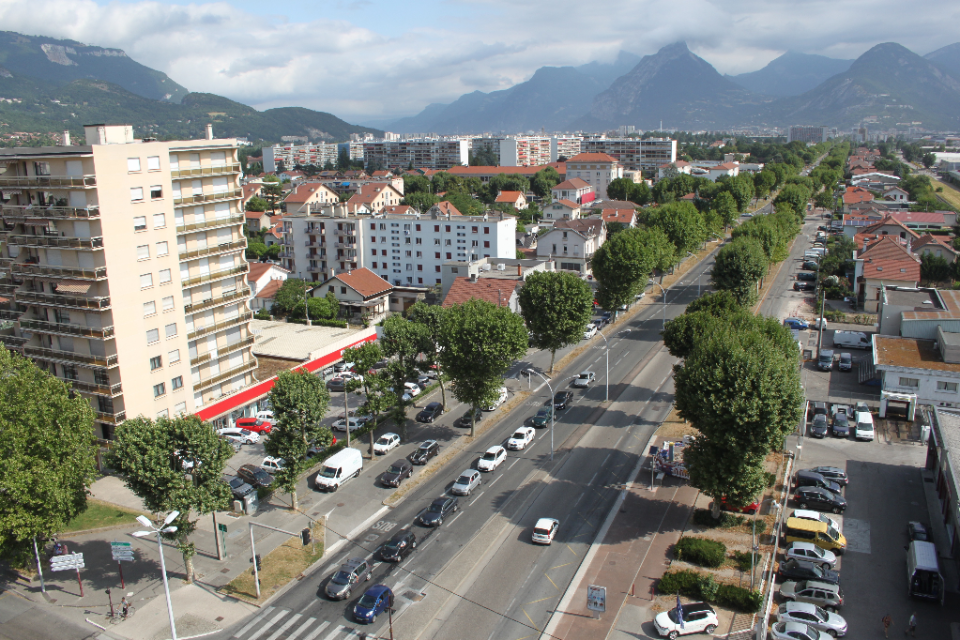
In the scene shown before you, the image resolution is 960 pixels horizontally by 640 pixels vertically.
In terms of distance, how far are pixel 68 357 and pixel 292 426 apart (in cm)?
1963

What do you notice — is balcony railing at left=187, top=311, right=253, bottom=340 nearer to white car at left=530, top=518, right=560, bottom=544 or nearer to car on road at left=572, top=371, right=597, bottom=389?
car on road at left=572, top=371, right=597, bottom=389

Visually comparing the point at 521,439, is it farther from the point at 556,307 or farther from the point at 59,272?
the point at 59,272

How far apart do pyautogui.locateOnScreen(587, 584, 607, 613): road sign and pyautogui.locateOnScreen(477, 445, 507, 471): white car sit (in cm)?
1572

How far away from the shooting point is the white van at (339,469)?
43.1 meters

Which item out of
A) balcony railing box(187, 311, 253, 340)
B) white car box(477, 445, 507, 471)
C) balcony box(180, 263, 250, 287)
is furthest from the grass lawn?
white car box(477, 445, 507, 471)

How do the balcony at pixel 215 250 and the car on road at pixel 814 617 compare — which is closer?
the car on road at pixel 814 617

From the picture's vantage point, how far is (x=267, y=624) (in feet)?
99.6

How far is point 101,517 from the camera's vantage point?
133ft

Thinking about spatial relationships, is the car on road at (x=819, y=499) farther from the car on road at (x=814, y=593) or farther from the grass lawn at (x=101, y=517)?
the grass lawn at (x=101, y=517)

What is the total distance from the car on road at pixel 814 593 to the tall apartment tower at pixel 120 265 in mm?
42591

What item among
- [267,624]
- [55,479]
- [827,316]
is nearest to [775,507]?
[267,624]

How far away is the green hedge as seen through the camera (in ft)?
111

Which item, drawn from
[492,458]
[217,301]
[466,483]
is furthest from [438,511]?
[217,301]

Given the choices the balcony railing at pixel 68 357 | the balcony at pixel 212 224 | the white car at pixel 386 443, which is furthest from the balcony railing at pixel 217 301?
the white car at pixel 386 443
